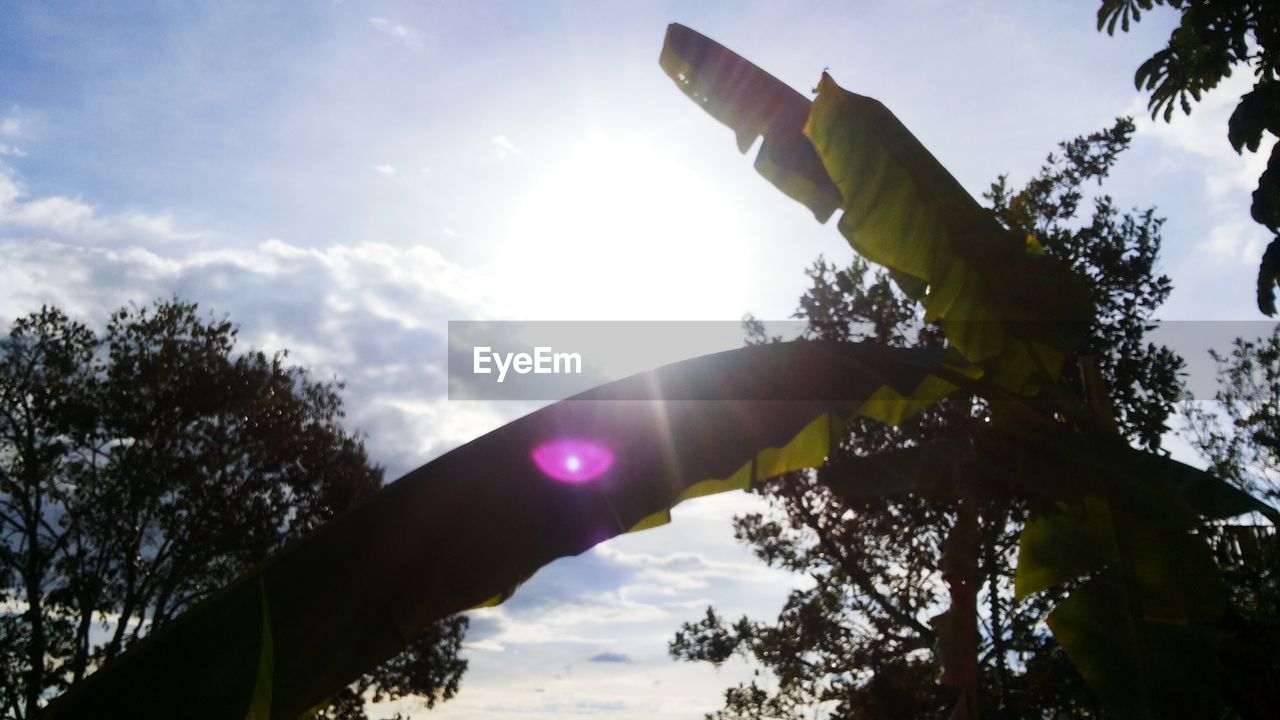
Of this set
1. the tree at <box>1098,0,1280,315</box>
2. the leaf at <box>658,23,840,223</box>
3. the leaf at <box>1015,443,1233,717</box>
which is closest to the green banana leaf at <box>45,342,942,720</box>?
the leaf at <box>658,23,840,223</box>

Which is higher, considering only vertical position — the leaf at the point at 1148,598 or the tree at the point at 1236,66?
the tree at the point at 1236,66

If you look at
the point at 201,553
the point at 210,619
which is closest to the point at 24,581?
the point at 201,553

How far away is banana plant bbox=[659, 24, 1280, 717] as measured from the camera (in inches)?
117

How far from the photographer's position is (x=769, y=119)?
3.42 meters

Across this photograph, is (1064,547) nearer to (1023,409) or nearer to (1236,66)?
(1023,409)

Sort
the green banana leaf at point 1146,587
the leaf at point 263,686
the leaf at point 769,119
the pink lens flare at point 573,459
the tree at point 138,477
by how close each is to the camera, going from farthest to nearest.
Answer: the tree at point 138,477
the leaf at point 769,119
the green banana leaf at point 1146,587
the pink lens flare at point 573,459
the leaf at point 263,686

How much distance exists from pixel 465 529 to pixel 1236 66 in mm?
9104

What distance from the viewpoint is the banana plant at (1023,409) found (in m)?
2.97

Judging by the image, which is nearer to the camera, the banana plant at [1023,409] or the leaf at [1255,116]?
the banana plant at [1023,409]

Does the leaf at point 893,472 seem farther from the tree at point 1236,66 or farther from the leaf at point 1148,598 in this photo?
the tree at point 1236,66

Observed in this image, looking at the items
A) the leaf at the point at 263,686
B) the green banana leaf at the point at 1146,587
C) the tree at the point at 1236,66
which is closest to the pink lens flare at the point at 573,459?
the leaf at the point at 263,686

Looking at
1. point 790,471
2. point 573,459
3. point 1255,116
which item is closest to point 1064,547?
point 790,471

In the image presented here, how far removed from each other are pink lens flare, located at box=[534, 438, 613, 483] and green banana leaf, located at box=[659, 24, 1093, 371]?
1492 mm

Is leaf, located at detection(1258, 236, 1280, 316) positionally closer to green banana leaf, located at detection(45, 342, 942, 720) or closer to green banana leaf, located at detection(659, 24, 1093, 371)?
green banana leaf, located at detection(659, 24, 1093, 371)
